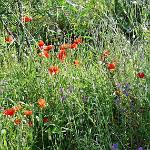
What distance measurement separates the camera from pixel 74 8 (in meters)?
5.85

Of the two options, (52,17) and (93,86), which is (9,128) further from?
(52,17)

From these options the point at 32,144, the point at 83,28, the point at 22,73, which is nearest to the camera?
the point at 32,144

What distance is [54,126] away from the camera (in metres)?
3.17

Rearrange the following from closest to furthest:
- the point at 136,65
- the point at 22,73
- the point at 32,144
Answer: the point at 32,144 → the point at 136,65 → the point at 22,73

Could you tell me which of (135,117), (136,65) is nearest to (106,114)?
(135,117)

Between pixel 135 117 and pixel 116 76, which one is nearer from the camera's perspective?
pixel 135 117

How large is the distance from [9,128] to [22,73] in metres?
0.94

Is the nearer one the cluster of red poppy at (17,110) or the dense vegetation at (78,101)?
the cluster of red poppy at (17,110)

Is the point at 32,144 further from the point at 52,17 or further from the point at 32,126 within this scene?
the point at 52,17

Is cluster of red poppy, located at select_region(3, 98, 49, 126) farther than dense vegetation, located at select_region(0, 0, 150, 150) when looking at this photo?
No

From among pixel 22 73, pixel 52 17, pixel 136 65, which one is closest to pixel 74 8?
pixel 52 17

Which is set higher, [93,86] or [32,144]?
[93,86]

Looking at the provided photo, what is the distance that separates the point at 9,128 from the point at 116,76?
845mm

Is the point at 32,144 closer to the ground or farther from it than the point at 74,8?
closer to the ground
